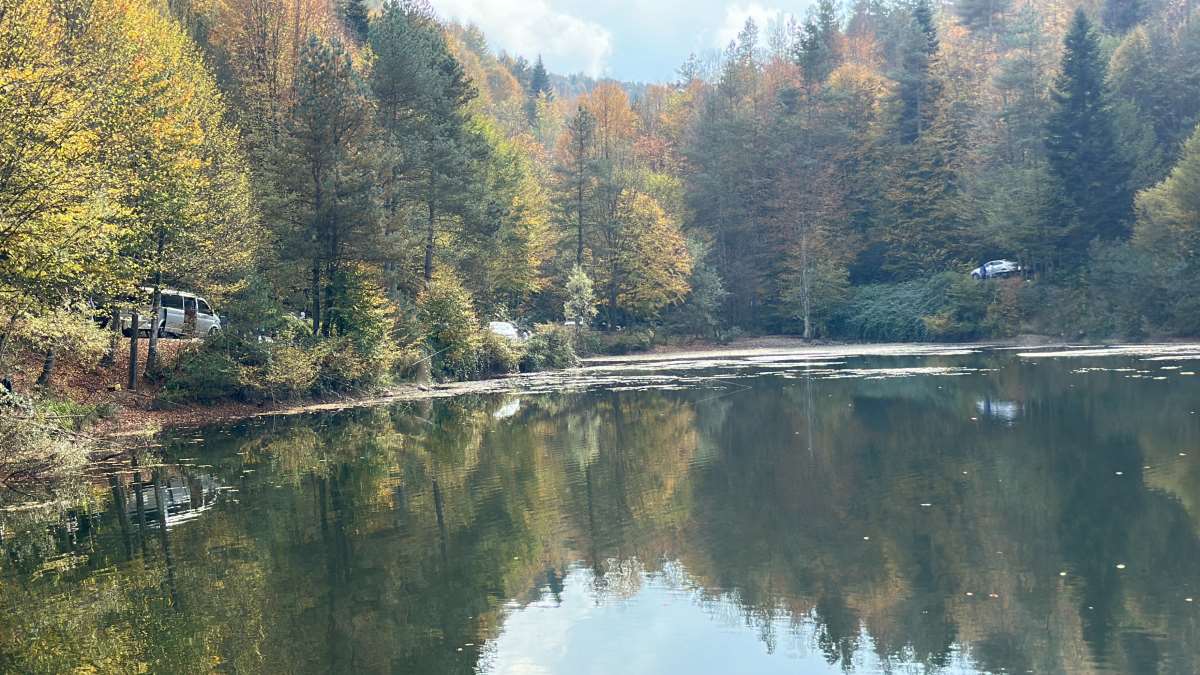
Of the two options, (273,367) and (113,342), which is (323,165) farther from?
(113,342)

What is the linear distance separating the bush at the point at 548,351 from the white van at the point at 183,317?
14.5m

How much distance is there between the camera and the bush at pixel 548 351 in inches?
1822

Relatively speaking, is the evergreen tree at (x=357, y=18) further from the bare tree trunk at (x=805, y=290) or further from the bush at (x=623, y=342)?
the bare tree trunk at (x=805, y=290)

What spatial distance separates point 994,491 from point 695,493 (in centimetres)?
447

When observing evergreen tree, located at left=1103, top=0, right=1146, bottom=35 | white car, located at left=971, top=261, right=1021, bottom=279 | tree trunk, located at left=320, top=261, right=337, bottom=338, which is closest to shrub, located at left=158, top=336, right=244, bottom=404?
tree trunk, located at left=320, top=261, right=337, bottom=338

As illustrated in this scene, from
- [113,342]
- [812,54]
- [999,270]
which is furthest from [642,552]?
[812,54]

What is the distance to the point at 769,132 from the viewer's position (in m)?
73.3

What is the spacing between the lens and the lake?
8883mm

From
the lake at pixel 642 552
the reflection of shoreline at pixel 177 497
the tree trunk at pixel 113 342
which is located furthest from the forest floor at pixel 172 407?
the reflection of shoreline at pixel 177 497

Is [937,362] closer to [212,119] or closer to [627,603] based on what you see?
[212,119]

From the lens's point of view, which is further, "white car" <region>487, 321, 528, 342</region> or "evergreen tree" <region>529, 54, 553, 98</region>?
"evergreen tree" <region>529, 54, 553, 98</region>

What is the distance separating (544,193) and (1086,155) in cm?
3258

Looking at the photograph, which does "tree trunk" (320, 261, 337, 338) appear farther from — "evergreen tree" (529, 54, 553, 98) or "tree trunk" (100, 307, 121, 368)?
"evergreen tree" (529, 54, 553, 98)

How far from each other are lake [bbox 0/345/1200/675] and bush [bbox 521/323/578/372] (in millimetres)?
22083
